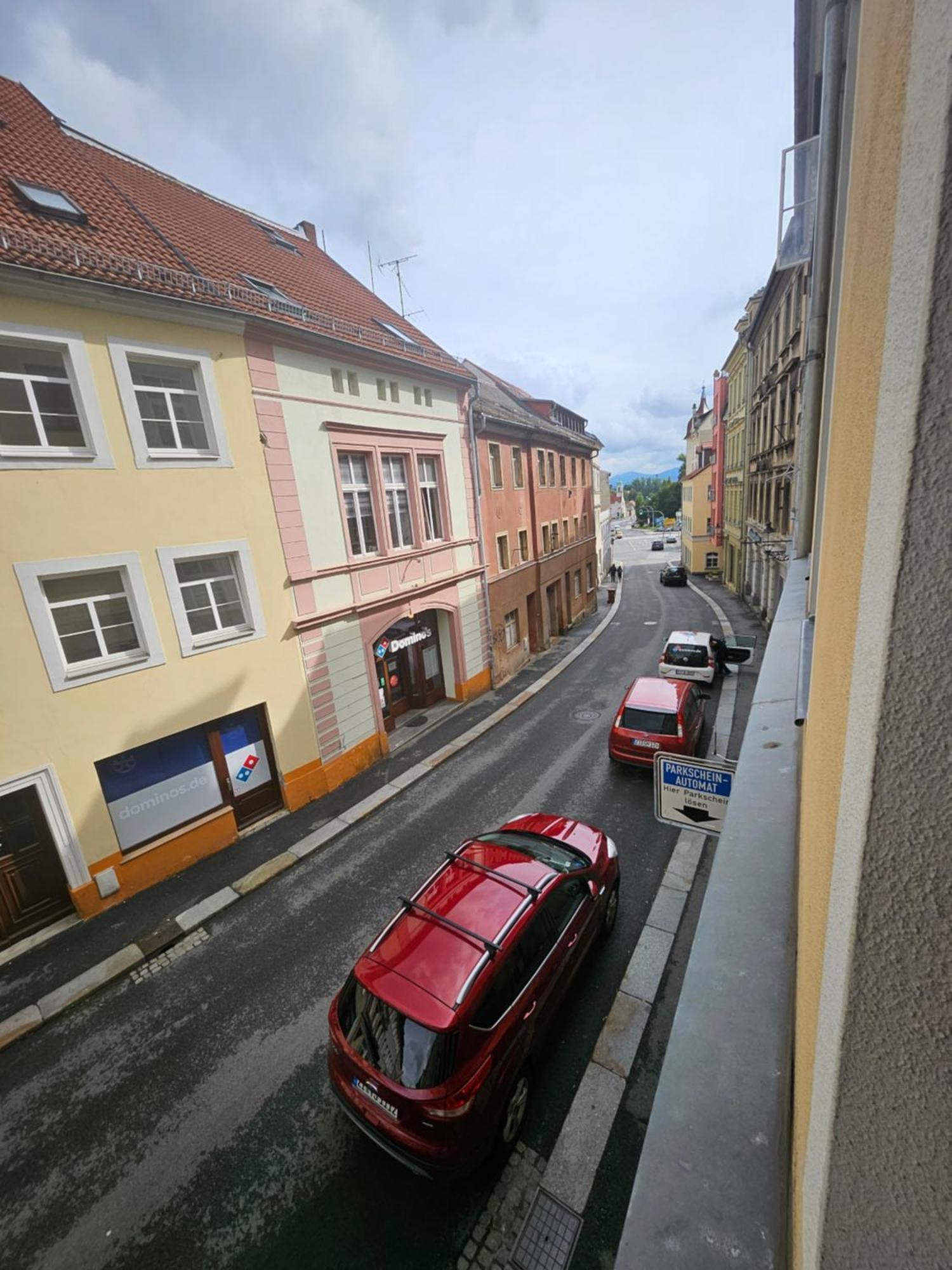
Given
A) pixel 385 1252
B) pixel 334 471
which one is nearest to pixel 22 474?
pixel 334 471

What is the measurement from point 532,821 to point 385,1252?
14.8ft

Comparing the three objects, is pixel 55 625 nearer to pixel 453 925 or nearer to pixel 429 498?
pixel 453 925

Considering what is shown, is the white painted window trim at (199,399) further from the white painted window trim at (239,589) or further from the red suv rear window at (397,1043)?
the red suv rear window at (397,1043)

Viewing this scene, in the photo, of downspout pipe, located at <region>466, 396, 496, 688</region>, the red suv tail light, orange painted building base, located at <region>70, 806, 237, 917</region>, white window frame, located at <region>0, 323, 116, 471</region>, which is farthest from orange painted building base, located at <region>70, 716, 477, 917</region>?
the red suv tail light

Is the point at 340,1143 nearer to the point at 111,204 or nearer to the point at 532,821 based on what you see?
the point at 532,821

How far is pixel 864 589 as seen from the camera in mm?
975

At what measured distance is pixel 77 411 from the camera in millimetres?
8234

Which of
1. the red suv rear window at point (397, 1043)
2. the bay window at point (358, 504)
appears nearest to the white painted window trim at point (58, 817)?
the red suv rear window at point (397, 1043)

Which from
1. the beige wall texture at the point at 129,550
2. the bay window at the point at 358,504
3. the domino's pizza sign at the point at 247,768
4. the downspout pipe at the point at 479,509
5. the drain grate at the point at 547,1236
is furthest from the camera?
the downspout pipe at the point at 479,509

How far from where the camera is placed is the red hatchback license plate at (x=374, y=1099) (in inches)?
180

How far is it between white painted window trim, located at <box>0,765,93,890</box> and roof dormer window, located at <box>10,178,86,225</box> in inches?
346

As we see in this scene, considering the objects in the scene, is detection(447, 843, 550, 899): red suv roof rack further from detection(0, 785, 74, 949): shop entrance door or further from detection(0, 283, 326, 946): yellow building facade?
detection(0, 785, 74, 949): shop entrance door

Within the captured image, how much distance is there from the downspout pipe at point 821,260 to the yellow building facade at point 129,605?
8.98m

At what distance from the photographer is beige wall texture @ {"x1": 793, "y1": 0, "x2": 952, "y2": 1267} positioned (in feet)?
2.08
